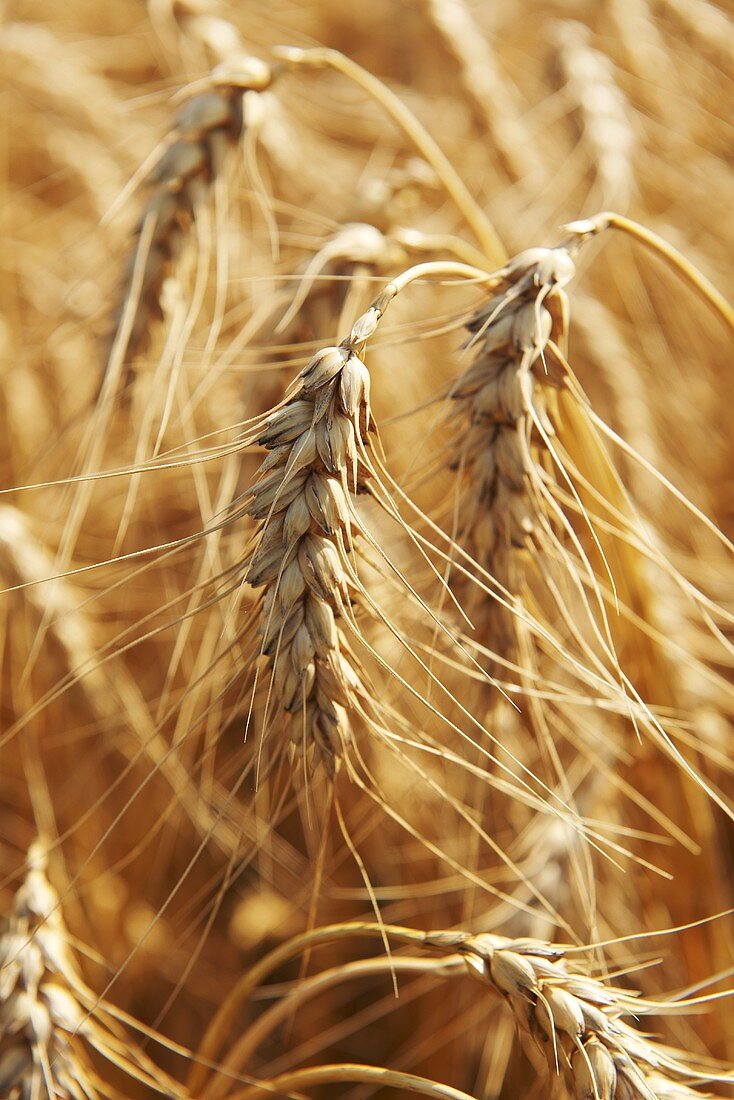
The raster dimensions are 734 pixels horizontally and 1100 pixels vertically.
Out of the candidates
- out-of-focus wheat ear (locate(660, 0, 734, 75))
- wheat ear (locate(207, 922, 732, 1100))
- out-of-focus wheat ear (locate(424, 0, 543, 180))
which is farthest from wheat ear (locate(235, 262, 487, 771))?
out-of-focus wheat ear (locate(660, 0, 734, 75))

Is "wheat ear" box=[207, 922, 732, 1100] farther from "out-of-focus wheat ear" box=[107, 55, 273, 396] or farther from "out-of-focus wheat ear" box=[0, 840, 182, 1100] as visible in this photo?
"out-of-focus wheat ear" box=[107, 55, 273, 396]

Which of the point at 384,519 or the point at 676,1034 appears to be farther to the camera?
the point at 384,519

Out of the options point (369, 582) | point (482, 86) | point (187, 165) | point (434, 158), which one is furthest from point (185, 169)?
point (482, 86)

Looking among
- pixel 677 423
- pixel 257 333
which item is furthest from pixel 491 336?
pixel 677 423

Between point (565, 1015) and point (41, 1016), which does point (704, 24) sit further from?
point (41, 1016)

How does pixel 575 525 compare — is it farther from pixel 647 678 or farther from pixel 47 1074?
pixel 47 1074

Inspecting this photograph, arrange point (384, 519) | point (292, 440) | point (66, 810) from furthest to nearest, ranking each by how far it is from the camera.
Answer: point (66, 810), point (384, 519), point (292, 440)

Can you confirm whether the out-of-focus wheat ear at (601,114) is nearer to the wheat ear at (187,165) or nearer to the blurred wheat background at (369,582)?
the blurred wheat background at (369,582)

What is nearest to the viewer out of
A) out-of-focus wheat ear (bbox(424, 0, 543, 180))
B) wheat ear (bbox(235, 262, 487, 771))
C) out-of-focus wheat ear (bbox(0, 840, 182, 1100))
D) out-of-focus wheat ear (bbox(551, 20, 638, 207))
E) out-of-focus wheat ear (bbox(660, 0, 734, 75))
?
wheat ear (bbox(235, 262, 487, 771))
